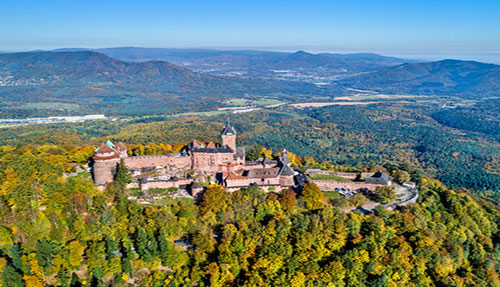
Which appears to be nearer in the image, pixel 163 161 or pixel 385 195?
pixel 385 195

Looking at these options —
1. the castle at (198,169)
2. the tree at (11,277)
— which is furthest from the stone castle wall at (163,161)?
the tree at (11,277)

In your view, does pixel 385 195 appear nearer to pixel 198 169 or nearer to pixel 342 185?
pixel 342 185

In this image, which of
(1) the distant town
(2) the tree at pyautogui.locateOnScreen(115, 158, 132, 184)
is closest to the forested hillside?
(2) the tree at pyautogui.locateOnScreen(115, 158, 132, 184)

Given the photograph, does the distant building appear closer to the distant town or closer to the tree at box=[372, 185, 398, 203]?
the tree at box=[372, 185, 398, 203]

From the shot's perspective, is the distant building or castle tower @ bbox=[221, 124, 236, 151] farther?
castle tower @ bbox=[221, 124, 236, 151]

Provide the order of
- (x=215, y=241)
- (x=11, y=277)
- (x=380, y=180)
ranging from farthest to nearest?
(x=380, y=180)
(x=215, y=241)
(x=11, y=277)

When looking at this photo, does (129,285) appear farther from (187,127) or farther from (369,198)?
(187,127)

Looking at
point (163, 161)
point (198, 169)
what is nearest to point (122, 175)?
point (163, 161)
